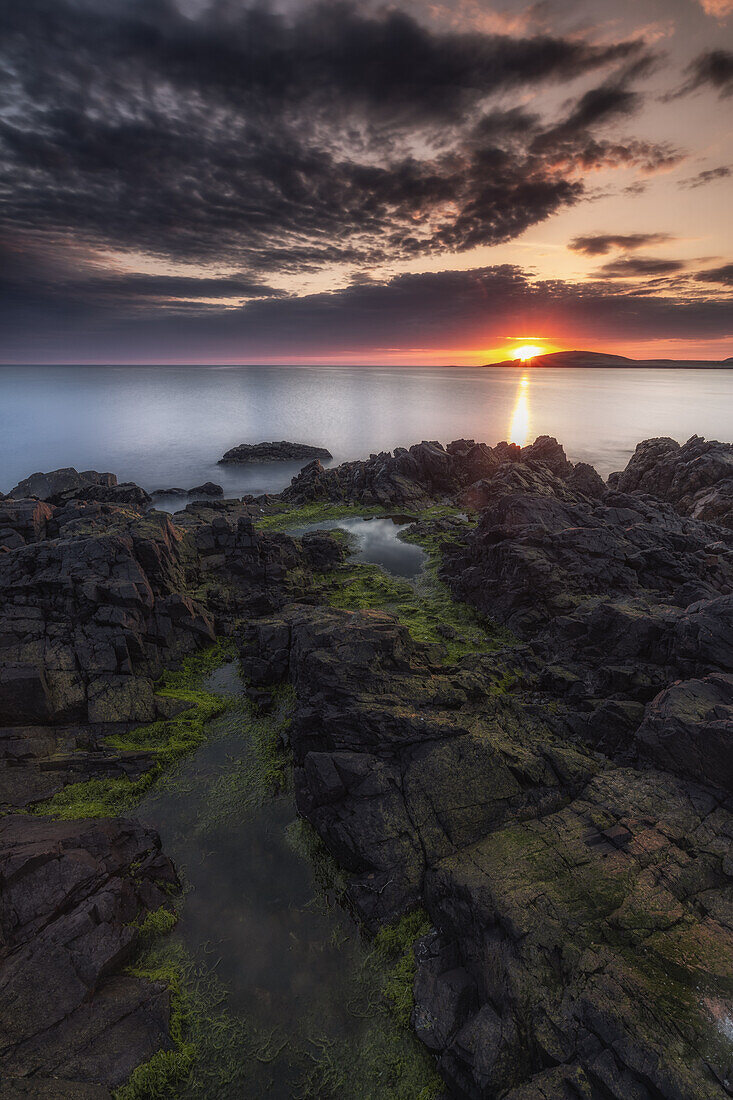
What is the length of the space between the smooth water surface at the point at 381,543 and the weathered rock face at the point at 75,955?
103ft

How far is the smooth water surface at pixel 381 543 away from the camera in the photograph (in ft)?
150

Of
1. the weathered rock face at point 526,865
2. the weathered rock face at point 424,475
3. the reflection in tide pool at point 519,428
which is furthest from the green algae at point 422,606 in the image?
the reflection in tide pool at point 519,428

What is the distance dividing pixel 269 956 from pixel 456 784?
8.10 meters

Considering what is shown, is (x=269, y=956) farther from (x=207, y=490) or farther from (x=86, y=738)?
(x=207, y=490)

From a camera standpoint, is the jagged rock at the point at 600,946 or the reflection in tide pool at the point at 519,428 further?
the reflection in tide pool at the point at 519,428

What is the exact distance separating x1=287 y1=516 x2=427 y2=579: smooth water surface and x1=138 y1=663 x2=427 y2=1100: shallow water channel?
90.2 ft

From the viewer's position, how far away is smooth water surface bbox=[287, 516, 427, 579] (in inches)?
1804

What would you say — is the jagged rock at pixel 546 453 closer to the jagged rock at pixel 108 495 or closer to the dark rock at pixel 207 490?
the dark rock at pixel 207 490

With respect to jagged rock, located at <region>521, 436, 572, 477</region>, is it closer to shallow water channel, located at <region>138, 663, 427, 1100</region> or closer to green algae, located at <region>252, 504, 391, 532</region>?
green algae, located at <region>252, 504, 391, 532</region>

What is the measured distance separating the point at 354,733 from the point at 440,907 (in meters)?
6.53

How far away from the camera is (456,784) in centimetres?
1686

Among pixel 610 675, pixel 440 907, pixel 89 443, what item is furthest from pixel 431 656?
pixel 89 443

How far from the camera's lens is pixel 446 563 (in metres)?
43.6

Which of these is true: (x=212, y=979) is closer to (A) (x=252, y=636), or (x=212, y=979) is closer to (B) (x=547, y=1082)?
(B) (x=547, y=1082)
